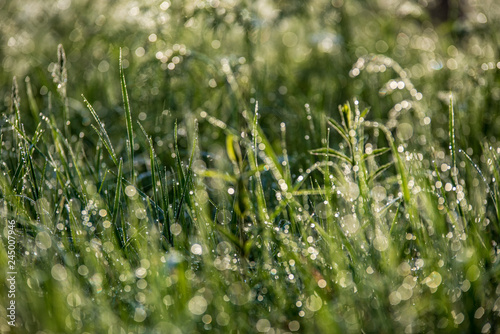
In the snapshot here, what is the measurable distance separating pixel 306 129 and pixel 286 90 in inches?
22.9

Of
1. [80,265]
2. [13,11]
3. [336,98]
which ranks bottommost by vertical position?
[336,98]

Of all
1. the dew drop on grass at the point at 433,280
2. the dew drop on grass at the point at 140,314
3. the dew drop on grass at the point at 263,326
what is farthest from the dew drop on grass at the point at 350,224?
the dew drop on grass at the point at 140,314

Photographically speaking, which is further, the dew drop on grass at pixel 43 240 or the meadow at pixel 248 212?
the dew drop on grass at pixel 43 240

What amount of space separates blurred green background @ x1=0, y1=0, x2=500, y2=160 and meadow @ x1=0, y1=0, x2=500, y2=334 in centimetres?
2

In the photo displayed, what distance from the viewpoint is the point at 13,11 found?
118 inches

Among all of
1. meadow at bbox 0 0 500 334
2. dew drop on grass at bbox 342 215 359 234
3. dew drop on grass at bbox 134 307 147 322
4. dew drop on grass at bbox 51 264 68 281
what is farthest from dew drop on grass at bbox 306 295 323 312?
dew drop on grass at bbox 51 264 68 281

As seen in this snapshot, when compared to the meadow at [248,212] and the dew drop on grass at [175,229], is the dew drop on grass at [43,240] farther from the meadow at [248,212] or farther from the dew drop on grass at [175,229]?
the dew drop on grass at [175,229]

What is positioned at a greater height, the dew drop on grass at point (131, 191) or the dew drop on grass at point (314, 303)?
the dew drop on grass at point (131, 191)

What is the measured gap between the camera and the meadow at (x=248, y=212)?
3.30ft

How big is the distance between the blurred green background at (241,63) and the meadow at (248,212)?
0.05 ft

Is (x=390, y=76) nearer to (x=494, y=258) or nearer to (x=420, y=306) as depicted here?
(x=494, y=258)

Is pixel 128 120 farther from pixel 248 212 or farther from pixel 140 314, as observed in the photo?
pixel 140 314

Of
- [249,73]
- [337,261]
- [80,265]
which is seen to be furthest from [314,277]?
[249,73]

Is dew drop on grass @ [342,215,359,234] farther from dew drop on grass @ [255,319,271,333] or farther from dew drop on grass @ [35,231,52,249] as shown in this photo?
dew drop on grass @ [35,231,52,249]
